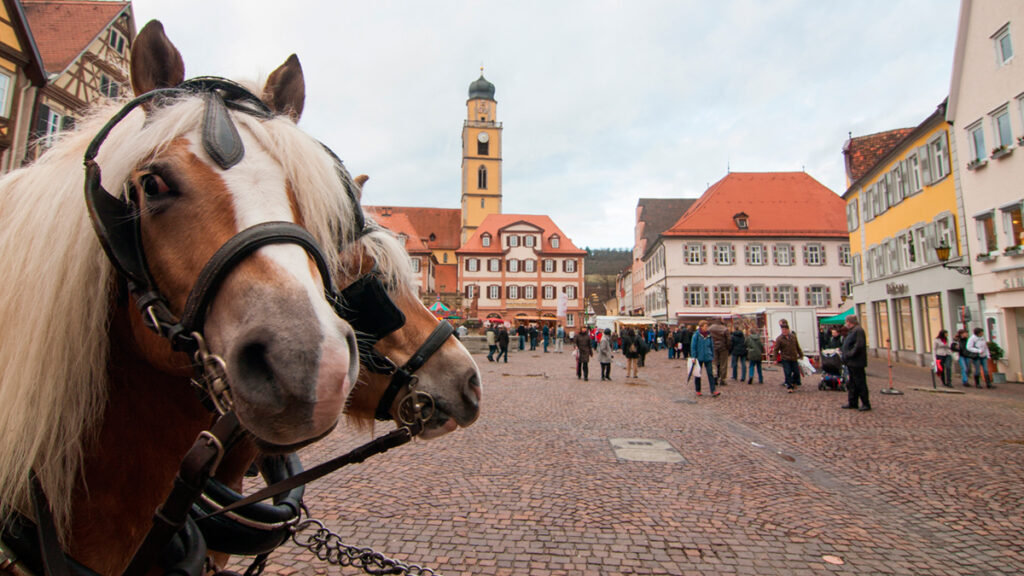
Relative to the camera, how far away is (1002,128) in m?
16.0

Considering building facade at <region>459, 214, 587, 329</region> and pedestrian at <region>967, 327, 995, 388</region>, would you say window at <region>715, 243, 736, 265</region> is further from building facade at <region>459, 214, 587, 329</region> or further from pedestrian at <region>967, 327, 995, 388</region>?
pedestrian at <region>967, 327, 995, 388</region>

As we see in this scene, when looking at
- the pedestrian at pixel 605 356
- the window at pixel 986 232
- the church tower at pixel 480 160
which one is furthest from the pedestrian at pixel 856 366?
the church tower at pixel 480 160

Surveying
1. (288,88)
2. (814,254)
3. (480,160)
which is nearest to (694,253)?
(814,254)

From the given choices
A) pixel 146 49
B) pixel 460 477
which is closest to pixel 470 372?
pixel 146 49

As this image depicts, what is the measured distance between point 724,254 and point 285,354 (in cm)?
4583

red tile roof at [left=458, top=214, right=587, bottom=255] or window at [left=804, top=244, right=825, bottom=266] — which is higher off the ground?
red tile roof at [left=458, top=214, right=587, bottom=255]

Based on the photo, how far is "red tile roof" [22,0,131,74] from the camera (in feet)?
58.7

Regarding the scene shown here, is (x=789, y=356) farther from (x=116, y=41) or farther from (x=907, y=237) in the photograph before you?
(x=116, y=41)

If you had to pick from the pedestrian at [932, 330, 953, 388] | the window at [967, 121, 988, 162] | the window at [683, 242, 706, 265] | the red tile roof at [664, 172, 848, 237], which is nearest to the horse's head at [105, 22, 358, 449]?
the pedestrian at [932, 330, 953, 388]

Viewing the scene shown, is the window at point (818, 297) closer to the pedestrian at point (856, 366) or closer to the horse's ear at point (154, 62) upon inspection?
the pedestrian at point (856, 366)

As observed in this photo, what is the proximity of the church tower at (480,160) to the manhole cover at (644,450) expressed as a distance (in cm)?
6041

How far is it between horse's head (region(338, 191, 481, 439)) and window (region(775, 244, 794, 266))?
46.6 m

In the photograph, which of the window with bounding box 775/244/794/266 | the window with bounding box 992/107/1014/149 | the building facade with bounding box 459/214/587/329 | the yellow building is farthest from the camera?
the building facade with bounding box 459/214/587/329

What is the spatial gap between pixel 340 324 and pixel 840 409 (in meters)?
12.1
